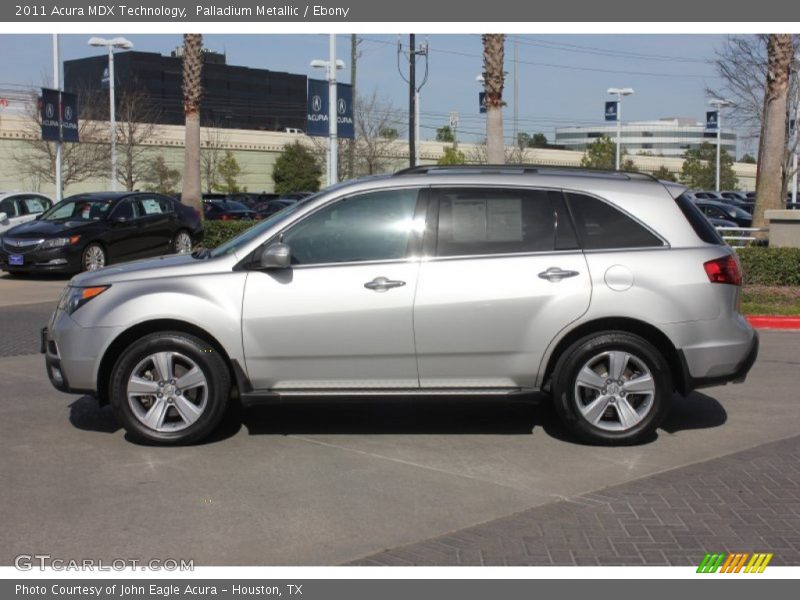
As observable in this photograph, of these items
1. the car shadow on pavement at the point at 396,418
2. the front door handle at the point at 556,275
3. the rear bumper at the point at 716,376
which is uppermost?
the front door handle at the point at 556,275

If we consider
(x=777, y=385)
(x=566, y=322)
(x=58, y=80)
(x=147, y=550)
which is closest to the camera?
(x=147, y=550)

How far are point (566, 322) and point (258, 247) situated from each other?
7.15 ft

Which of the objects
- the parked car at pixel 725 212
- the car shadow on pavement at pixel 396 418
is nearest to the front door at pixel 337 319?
the car shadow on pavement at pixel 396 418

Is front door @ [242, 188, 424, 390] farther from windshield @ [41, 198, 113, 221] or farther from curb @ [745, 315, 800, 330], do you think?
windshield @ [41, 198, 113, 221]

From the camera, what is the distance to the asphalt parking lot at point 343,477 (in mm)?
5293

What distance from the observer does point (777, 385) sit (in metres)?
9.39

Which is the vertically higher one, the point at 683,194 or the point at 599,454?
the point at 683,194

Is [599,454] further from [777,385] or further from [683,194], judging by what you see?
[777,385]

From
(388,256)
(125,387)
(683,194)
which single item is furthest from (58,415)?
(683,194)

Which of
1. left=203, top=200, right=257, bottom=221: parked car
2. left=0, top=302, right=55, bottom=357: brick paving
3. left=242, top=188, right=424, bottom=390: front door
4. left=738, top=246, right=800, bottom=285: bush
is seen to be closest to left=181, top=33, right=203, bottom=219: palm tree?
left=203, top=200, right=257, bottom=221: parked car

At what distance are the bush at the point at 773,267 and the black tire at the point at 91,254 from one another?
38.2ft

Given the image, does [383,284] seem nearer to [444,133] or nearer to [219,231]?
[219,231]

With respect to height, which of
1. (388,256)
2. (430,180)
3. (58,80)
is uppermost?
(58,80)

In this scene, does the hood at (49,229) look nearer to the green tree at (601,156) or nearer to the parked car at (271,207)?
the parked car at (271,207)
